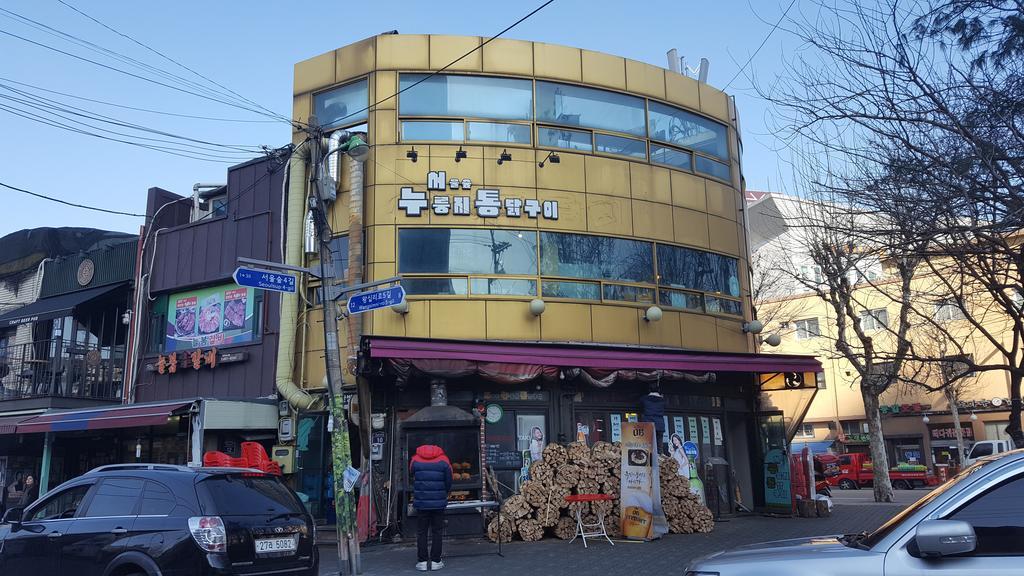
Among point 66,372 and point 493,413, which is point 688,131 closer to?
point 493,413

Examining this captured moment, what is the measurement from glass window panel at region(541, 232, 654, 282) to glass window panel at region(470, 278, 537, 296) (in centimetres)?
45

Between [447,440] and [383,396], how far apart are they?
1.73 m

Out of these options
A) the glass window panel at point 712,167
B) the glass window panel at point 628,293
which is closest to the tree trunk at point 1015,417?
the glass window panel at point 628,293

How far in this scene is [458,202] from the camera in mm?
16984

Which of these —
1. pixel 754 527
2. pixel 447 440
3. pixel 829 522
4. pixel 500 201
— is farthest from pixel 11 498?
pixel 829 522

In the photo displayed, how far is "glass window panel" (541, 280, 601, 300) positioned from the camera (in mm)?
17141

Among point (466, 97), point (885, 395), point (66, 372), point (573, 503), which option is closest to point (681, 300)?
point (573, 503)

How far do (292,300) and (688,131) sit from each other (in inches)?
420

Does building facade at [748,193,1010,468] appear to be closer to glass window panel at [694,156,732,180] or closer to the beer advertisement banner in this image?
glass window panel at [694,156,732,180]

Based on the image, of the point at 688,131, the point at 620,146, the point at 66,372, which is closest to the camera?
the point at 620,146

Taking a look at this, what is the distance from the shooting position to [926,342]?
37.2 m

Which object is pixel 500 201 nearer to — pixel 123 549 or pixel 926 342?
pixel 123 549

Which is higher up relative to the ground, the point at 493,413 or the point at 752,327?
the point at 752,327

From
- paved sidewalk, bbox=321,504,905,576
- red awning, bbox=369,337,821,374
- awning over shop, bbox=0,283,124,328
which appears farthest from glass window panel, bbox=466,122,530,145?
awning over shop, bbox=0,283,124,328
